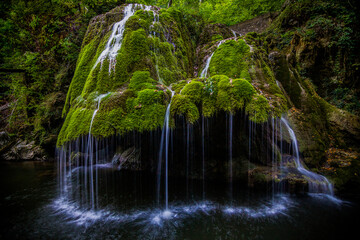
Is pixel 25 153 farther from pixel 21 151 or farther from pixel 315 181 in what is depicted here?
pixel 315 181

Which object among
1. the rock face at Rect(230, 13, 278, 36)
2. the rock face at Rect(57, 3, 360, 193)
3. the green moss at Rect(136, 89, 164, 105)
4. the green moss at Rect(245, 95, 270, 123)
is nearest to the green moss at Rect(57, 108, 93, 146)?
the rock face at Rect(57, 3, 360, 193)

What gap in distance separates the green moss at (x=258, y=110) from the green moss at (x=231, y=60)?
1969mm

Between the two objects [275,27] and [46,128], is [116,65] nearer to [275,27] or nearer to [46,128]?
[46,128]

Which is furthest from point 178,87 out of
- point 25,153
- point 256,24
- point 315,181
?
point 256,24

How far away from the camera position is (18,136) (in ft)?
34.8

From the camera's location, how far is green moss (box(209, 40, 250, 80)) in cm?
580

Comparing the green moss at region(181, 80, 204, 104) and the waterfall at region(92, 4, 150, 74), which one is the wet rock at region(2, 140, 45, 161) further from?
the green moss at region(181, 80, 204, 104)

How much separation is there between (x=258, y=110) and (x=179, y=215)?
10.8 ft

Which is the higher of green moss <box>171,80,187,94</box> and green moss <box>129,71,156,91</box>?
green moss <box>129,71,156,91</box>

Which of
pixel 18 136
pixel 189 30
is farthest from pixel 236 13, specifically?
pixel 18 136

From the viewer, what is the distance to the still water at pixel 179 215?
10.9ft

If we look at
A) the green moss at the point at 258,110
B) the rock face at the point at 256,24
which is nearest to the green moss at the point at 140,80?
the green moss at the point at 258,110

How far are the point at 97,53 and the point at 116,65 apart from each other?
1.49 m

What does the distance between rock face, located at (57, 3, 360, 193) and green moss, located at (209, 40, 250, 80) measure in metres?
0.04
